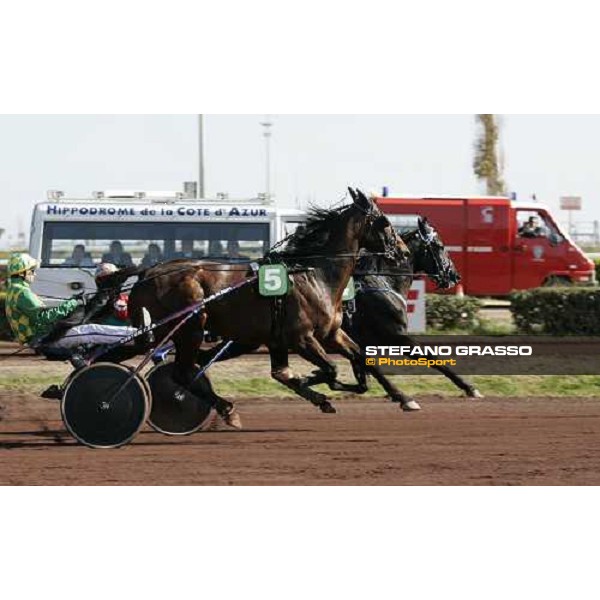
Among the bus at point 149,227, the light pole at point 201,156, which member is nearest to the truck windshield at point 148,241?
the bus at point 149,227

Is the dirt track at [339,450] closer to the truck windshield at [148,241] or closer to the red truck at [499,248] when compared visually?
the truck windshield at [148,241]

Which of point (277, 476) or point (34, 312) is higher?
point (34, 312)

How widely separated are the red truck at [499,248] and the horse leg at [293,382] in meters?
10.3

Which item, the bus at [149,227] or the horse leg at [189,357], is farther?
the bus at [149,227]

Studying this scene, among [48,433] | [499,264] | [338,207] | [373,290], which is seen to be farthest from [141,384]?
[499,264]

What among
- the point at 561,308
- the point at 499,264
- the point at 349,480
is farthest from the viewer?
the point at 499,264

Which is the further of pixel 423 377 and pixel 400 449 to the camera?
pixel 423 377

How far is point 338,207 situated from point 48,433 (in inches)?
113

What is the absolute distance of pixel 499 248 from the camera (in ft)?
63.6

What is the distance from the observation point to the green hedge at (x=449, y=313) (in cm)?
1457

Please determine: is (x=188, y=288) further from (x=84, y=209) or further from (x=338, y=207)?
(x=84, y=209)

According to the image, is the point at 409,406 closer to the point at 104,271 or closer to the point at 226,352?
the point at 226,352

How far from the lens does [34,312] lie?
873 cm

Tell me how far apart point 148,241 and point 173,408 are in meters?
6.56
